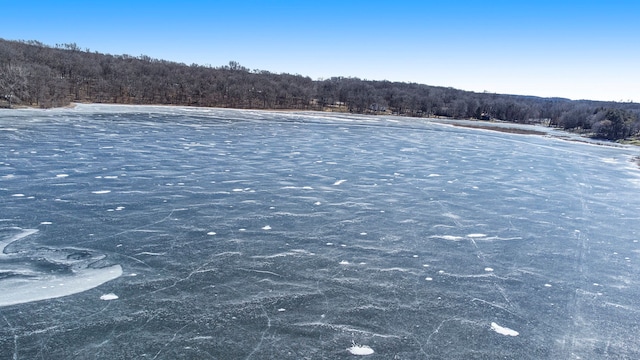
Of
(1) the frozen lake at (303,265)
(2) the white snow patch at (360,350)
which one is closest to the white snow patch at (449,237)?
(1) the frozen lake at (303,265)

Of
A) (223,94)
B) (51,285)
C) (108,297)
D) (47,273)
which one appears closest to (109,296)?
(108,297)

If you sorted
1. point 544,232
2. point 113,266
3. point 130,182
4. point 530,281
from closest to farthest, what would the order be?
point 113,266 → point 530,281 → point 544,232 → point 130,182

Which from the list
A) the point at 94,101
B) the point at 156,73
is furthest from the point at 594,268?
the point at 156,73

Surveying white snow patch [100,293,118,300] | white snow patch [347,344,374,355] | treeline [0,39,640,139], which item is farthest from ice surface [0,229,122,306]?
treeline [0,39,640,139]

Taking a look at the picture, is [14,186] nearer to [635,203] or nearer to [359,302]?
[359,302]

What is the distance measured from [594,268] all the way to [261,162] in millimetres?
13556

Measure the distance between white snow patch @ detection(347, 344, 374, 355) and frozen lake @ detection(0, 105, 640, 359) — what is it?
0.03m

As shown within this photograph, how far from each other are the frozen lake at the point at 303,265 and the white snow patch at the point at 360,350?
0.03 m

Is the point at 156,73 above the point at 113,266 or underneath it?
above

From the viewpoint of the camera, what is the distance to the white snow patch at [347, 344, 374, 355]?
554 centimetres

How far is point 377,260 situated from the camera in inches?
343

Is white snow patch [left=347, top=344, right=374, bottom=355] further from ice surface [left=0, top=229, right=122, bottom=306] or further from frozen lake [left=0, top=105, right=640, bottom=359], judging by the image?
ice surface [left=0, top=229, right=122, bottom=306]

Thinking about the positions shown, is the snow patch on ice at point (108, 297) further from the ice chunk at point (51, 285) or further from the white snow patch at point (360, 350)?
the white snow patch at point (360, 350)

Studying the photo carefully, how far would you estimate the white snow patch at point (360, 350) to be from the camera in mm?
5539
